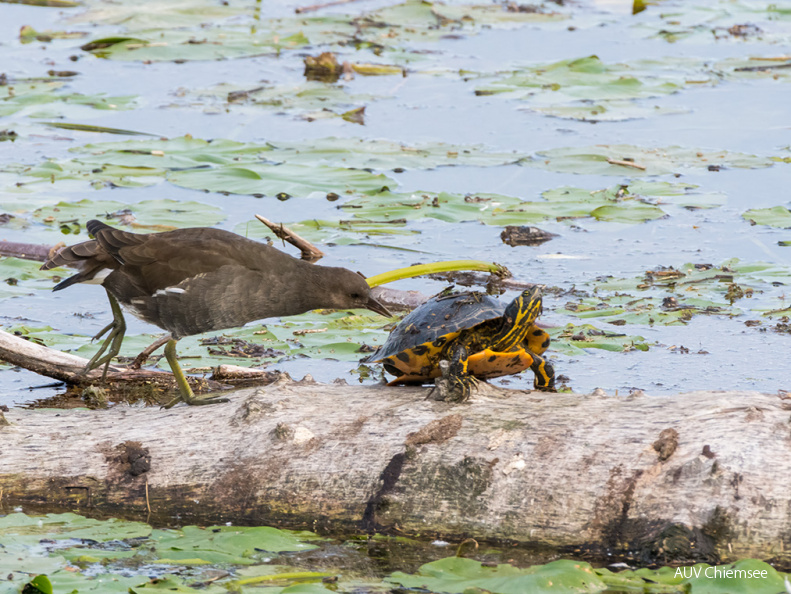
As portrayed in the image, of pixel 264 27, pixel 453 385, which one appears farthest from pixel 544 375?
pixel 264 27

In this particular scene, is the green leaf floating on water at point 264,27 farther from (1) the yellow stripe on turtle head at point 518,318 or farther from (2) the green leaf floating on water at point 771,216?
(1) the yellow stripe on turtle head at point 518,318

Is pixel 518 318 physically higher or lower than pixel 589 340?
higher

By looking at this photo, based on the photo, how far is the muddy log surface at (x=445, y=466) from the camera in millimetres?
3268

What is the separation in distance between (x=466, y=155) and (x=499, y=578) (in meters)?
5.55

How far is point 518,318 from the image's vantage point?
4.43 metres

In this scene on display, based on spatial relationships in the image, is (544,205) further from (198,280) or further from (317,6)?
(317,6)

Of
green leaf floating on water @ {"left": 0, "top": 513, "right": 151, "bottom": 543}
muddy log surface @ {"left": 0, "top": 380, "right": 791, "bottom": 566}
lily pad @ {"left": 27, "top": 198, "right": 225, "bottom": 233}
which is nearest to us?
muddy log surface @ {"left": 0, "top": 380, "right": 791, "bottom": 566}

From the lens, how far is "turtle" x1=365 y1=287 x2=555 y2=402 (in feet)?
14.2

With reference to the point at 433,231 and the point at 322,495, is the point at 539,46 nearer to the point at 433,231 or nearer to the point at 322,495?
the point at 433,231

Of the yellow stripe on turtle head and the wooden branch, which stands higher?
the yellow stripe on turtle head

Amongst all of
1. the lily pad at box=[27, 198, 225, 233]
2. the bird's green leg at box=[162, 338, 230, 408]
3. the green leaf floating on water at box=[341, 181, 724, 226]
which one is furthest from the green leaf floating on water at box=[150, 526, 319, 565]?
the green leaf floating on water at box=[341, 181, 724, 226]

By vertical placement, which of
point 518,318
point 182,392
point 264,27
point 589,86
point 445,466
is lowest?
point 182,392

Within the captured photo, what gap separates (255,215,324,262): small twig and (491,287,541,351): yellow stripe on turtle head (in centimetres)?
190

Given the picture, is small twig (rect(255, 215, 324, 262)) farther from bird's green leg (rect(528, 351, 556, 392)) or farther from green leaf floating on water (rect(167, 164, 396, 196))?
bird's green leg (rect(528, 351, 556, 392))
